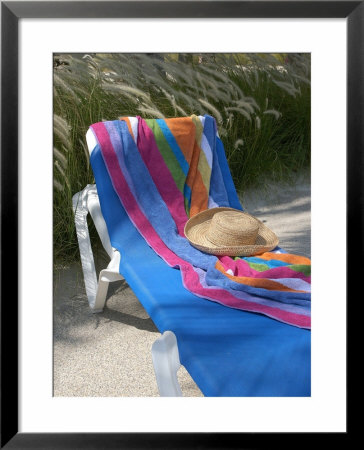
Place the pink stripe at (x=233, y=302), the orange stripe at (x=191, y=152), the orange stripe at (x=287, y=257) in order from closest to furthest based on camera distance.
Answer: the pink stripe at (x=233, y=302), the orange stripe at (x=287, y=257), the orange stripe at (x=191, y=152)

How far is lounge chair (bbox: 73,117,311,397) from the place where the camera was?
1.55 metres

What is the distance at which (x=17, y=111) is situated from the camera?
1.46m

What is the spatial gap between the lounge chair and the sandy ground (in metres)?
0.23

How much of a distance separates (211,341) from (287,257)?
34.3 inches

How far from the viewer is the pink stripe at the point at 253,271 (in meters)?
2.28

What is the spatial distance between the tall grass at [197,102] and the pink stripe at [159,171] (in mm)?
142

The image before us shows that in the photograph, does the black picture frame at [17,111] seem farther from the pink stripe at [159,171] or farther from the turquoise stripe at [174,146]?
the turquoise stripe at [174,146]

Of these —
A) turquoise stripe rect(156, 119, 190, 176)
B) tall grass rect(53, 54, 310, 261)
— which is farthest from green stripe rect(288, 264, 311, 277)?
tall grass rect(53, 54, 310, 261)

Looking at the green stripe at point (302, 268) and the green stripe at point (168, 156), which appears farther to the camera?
the green stripe at point (168, 156)

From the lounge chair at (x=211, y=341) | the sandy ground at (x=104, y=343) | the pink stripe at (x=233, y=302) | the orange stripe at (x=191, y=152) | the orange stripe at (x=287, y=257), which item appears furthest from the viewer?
the orange stripe at (x=191, y=152)

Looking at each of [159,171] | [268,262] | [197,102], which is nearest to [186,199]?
[159,171]

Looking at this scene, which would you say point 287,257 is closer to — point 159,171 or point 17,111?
point 159,171

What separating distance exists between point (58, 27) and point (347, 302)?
1.01m

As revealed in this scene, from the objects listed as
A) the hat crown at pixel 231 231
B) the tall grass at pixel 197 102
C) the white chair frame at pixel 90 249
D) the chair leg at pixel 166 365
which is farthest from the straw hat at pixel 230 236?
the chair leg at pixel 166 365
